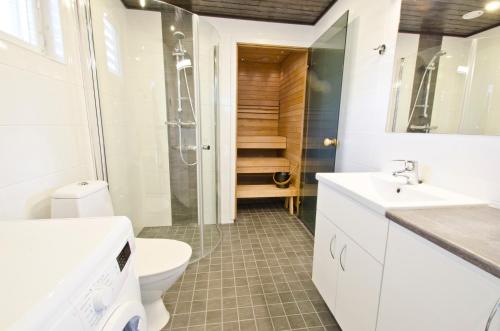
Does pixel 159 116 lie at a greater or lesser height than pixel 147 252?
Answer: greater

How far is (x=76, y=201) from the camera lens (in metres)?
1.04

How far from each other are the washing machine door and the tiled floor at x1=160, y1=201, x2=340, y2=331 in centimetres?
67

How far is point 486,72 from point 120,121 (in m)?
2.33

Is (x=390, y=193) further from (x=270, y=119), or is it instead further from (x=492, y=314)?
(x=270, y=119)

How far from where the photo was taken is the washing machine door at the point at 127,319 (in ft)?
1.83

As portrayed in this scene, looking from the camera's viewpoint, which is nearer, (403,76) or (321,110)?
(403,76)

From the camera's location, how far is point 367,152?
163 cm

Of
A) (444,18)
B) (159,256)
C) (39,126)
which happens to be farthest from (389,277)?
(39,126)

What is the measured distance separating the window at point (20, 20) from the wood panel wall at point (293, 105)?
7.48 feet

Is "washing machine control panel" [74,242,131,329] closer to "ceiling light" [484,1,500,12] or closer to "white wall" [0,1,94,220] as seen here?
"white wall" [0,1,94,220]

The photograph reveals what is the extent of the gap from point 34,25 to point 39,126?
1.66ft

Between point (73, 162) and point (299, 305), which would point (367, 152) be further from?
point (73, 162)

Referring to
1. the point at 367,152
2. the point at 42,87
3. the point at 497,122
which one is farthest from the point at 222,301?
the point at 497,122

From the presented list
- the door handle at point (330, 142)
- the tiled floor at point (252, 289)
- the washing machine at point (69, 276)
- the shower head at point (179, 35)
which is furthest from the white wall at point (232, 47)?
the washing machine at point (69, 276)
